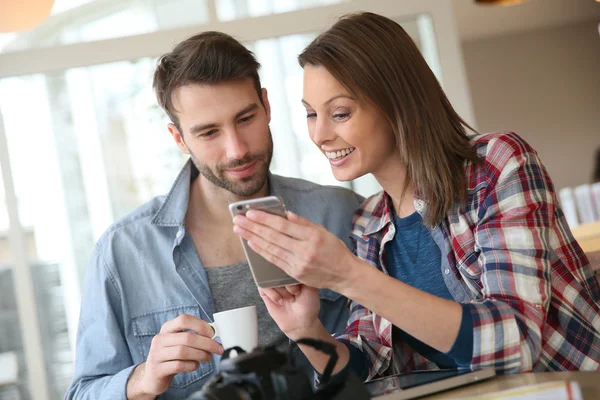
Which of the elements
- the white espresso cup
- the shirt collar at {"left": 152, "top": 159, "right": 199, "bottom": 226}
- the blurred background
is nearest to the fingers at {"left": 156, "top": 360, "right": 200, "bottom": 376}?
the white espresso cup

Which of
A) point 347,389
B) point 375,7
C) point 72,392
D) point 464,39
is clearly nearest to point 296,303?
point 347,389

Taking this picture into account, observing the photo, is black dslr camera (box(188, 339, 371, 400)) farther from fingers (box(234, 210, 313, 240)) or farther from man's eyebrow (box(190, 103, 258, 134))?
man's eyebrow (box(190, 103, 258, 134))

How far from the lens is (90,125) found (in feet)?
10.4

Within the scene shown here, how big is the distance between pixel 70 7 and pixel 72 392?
194cm

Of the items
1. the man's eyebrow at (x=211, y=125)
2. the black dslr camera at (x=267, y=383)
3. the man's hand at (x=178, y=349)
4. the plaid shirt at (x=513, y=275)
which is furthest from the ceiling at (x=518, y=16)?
the black dslr camera at (x=267, y=383)

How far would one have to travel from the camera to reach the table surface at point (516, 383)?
3.43 feet

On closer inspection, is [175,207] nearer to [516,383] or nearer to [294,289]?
[294,289]

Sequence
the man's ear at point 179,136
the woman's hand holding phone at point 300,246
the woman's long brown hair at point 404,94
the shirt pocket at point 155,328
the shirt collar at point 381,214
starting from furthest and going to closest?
the man's ear at point 179,136
the shirt pocket at point 155,328
the shirt collar at point 381,214
the woman's long brown hair at point 404,94
the woman's hand holding phone at point 300,246

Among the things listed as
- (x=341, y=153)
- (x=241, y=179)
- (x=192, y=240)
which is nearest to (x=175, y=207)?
(x=192, y=240)

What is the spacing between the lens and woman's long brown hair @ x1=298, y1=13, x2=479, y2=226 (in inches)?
64.4

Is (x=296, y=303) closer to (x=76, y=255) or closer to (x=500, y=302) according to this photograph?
(x=500, y=302)

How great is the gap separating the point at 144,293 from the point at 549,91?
8.42m

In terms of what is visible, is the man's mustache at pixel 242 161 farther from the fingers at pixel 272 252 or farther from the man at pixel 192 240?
the fingers at pixel 272 252

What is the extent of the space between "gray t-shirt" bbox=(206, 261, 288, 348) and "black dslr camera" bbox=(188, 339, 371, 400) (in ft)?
2.96
